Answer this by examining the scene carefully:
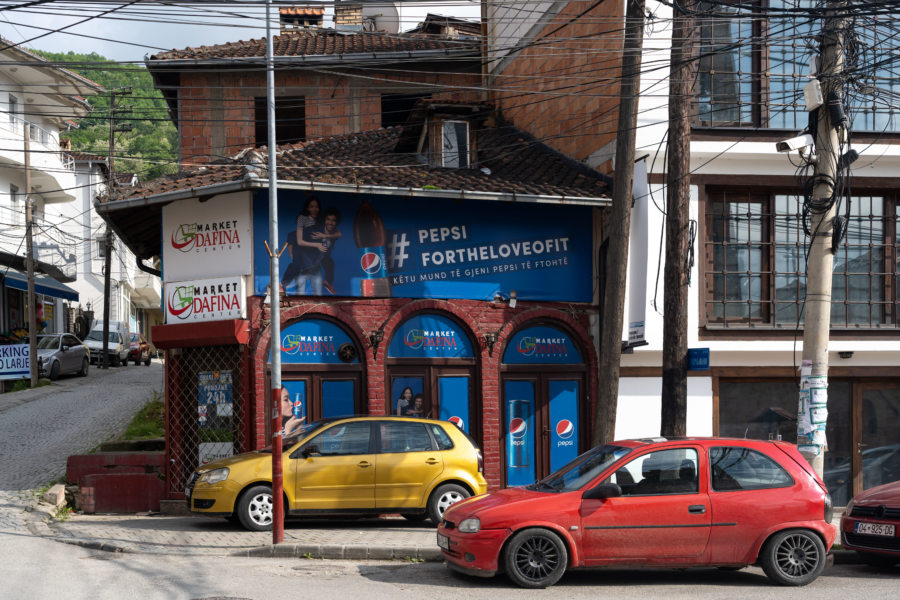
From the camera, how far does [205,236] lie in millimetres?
15750

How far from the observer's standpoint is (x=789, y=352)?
1677 centimetres

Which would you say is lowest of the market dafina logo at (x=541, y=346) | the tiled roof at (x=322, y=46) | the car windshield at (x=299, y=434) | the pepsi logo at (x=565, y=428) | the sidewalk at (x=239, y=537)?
the sidewalk at (x=239, y=537)

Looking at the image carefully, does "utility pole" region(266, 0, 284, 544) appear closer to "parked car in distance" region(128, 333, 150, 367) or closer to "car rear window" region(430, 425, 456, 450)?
"car rear window" region(430, 425, 456, 450)

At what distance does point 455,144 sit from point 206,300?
5779 mm

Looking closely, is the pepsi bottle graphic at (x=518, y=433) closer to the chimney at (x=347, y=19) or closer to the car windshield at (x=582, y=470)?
the car windshield at (x=582, y=470)

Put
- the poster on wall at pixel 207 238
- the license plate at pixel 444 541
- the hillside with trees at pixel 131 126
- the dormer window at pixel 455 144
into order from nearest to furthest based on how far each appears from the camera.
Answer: the license plate at pixel 444 541
the poster on wall at pixel 207 238
the dormer window at pixel 455 144
the hillside with trees at pixel 131 126

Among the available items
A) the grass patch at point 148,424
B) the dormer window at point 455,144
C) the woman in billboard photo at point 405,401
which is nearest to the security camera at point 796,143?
the woman in billboard photo at point 405,401

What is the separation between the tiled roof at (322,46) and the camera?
2384cm

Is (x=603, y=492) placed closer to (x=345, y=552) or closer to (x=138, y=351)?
(x=345, y=552)

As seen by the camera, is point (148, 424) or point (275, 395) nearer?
point (275, 395)

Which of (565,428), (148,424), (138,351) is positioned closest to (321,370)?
(565,428)

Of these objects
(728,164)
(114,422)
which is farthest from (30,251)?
(728,164)

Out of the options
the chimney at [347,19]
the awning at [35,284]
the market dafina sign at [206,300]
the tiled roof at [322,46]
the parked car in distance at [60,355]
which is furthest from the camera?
the awning at [35,284]

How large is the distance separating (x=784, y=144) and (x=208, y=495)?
335 inches
